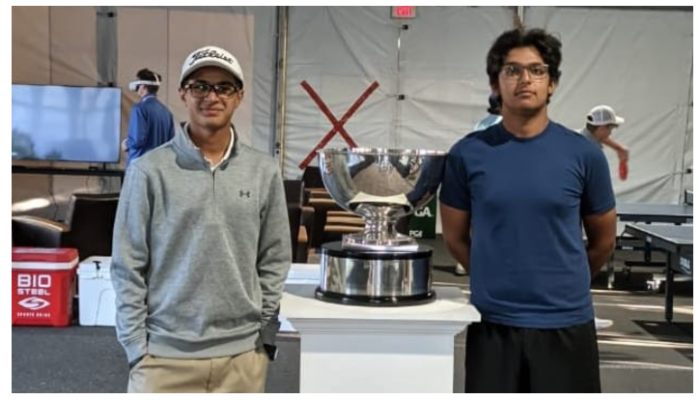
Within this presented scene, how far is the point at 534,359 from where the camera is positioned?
4.81 feet

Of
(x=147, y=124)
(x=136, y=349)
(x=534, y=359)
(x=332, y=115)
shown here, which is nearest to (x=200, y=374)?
(x=136, y=349)

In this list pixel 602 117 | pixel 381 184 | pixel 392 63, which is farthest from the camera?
pixel 392 63

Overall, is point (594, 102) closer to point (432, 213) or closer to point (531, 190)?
point (432, 213)

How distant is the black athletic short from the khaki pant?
451 mm

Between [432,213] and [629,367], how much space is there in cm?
395

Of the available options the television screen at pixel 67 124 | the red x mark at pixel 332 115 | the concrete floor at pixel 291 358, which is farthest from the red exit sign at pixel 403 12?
the concrete floor at pixel 291 358

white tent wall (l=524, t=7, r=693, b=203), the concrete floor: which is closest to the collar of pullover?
the concrete floor

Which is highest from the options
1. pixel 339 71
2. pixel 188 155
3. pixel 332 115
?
pixel 339 71

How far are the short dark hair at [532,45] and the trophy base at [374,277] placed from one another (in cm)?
42

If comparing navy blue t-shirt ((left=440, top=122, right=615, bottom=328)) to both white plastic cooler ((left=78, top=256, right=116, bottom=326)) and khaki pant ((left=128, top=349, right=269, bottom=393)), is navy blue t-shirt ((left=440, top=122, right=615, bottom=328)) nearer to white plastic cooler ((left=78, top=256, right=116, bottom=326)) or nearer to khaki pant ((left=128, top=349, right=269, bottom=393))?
khaki pant ((left=128, top=349, right=269, bottom=393))

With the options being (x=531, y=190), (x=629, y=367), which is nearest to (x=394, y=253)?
(x=531, y=190)

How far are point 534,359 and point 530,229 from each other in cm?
26

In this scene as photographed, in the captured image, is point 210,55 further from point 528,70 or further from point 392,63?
point 392,63

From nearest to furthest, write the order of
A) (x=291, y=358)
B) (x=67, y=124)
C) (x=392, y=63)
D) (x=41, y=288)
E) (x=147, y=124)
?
(x=291, y=358)
(x=41, y=288)
(x=147, y=124)
(x=67, y=124)
(x=392, y=63)
